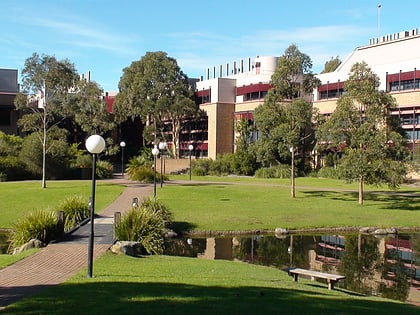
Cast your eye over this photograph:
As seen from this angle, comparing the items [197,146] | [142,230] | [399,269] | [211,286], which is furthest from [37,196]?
[197,146]

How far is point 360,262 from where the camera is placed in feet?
62.0

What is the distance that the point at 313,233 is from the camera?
25031 millimetres

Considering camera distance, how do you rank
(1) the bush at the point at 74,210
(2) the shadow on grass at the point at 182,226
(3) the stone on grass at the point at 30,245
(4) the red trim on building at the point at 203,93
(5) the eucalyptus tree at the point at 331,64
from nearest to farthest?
(3) the stone on grass at the point at 30,245 → (1) the bush at the point at 74,210 → (2) the shadow on grass at the point at 182,226 → (4) the red trim on building at the point at 203,93 → (5) the eucalyptus tree at the point at 331,64

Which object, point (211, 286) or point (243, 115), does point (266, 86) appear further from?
point (211, 286)

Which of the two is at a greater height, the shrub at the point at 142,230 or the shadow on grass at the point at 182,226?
the shrub at the point at 142,230

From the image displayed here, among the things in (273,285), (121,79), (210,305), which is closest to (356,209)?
(273,285)

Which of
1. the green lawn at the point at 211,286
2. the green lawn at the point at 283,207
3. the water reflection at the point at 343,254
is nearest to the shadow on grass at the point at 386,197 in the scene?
the green lawn at the point at 283,207

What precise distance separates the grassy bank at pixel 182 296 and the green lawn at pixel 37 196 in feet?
44.8

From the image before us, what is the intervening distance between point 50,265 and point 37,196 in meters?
20.0

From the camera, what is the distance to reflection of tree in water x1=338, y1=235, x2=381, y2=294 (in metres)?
15.6

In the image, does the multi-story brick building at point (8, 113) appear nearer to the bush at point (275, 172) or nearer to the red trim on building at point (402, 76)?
the bush at point (275, 172)

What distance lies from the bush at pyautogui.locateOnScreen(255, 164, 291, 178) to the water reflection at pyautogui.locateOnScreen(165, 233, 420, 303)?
102 ft

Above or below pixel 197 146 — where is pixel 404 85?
above

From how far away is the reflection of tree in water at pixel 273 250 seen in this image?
18.9m
